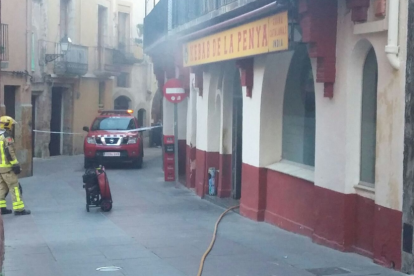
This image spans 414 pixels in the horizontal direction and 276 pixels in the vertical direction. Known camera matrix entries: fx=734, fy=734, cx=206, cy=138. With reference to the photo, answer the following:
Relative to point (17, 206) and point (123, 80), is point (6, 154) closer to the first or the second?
point (17, 206)

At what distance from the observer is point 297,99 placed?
11945 millimetres

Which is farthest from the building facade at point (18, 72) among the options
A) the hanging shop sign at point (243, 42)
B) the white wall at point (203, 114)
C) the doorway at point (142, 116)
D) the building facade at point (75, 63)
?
the doorway at point (142, 116)

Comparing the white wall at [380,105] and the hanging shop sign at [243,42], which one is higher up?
the hanging shop sign at [243,42]

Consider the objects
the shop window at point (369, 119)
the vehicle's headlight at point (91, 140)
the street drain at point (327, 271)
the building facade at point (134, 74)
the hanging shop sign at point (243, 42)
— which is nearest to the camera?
the street drain at point (327, 271)

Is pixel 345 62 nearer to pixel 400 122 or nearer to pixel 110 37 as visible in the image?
pixel 400 122

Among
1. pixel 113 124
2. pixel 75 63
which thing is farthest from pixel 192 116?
pixel 75 63

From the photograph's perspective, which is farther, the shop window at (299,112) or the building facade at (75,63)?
the building facade at (75,63)

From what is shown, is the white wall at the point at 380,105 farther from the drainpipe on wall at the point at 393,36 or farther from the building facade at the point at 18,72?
the building facade at the point at 18,72

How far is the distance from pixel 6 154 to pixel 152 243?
4.12 meters

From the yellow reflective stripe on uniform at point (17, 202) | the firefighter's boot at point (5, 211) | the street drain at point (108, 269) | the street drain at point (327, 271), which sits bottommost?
the firefighter's boot at point (5, 211)

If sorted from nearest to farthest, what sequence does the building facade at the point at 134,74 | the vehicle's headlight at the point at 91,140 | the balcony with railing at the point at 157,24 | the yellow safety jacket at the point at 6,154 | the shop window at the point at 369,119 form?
1. the shop window at the point at 369,119
2. the yellow safety jacket at the point at 6,154
3. the balcony with railing at the point at 157,24
4. the vehicle's headlight at the point at 91,140
5. the building facade at the point at 134,74

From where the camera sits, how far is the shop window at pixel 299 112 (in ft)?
37.2

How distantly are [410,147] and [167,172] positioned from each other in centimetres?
1506

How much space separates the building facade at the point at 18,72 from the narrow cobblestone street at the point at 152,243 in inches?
151
